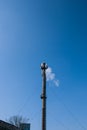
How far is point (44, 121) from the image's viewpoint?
26.5 meters

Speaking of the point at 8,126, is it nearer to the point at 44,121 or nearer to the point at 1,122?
the point at 1,122

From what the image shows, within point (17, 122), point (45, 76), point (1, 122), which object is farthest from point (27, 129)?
point (45, 76)

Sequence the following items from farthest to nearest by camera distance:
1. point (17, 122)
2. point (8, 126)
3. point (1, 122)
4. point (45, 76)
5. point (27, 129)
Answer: point (17, 122)
point (27, 129)
point (8, 126)
point (1, 122)
point (45, 76)

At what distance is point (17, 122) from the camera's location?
263 ft

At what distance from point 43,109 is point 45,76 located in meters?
3.41

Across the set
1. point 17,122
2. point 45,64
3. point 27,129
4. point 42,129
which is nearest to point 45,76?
point 45,64

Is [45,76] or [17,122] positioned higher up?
[17,122]

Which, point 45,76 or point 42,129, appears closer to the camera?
point 42,129

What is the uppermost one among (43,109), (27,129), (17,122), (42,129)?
(17,122)

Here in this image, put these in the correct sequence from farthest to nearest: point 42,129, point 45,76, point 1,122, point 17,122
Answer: point 17,122 → point 1,122 → point 45,76 → point 42,129

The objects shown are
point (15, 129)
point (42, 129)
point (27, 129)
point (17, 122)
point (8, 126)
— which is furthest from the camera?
point (17, 122)

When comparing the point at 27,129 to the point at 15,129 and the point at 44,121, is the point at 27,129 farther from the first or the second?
the point at 44,121

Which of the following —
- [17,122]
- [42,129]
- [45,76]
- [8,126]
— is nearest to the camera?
[42,129]

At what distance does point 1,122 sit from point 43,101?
1440cm
